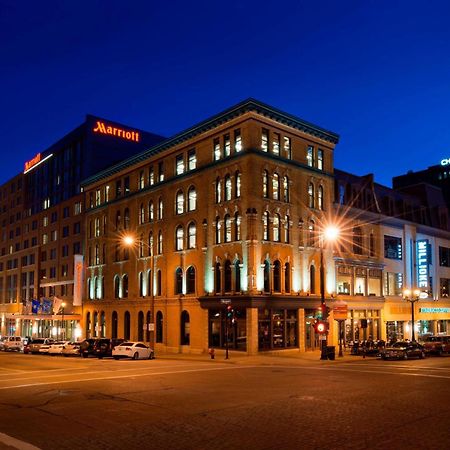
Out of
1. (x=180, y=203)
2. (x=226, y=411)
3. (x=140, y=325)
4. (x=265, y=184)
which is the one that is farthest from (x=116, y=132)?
(x=226, y=411)

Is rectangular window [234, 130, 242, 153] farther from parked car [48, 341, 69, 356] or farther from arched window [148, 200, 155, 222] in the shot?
parked car [48, 341, 69, 356]

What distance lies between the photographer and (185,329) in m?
51.7

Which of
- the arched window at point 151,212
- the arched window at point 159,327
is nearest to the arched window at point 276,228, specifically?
the arched window at point 159,327

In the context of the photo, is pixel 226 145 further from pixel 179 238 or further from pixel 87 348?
pixel 87 348

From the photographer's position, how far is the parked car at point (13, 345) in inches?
2384

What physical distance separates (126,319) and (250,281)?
2169cm

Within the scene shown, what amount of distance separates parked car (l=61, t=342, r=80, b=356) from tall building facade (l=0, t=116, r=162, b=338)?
1899cm

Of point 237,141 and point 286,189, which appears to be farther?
point 286,189

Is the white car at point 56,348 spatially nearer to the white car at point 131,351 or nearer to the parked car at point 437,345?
the white car at point 131,351

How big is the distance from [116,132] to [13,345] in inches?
1333

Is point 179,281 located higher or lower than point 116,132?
lower

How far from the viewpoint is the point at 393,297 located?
198 ft

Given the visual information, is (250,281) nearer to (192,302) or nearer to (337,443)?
(192,302)

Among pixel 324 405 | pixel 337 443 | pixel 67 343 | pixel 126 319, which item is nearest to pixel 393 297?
pixel 126 319
